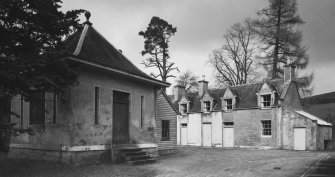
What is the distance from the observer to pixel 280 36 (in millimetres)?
39125

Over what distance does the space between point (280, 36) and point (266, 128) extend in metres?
13.7

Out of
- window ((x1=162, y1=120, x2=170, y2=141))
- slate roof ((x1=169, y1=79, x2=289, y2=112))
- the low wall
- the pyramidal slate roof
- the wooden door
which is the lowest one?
the low wall

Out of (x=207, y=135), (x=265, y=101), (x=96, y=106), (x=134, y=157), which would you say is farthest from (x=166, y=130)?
(x=207, y=135)

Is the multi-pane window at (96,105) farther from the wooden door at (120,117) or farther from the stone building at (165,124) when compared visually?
the stone building at (165,124)

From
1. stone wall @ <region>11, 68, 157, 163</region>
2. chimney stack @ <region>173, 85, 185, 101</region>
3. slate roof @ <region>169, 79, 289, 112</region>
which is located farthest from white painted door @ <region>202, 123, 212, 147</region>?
stone wall @ <region>11, 68, 157, 163</region>

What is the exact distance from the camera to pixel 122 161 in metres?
15.6

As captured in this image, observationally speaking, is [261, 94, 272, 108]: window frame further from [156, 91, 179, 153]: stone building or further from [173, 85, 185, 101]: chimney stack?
[173, 85, 185, 101]: chimney stack

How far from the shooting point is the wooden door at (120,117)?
1648 centimetres

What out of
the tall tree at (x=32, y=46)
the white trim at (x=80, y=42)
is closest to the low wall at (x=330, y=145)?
the white trim at (x=80, y=42)

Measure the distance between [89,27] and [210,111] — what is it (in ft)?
72.1

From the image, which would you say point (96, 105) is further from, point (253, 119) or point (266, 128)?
point (266, 128)

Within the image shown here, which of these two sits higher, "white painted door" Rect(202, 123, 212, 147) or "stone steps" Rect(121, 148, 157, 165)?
"stone steps" Rect(121, 148, 157, 165)

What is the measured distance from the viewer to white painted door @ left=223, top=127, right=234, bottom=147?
33.7 metres

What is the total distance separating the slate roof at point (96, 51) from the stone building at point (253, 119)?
15.8 metres
